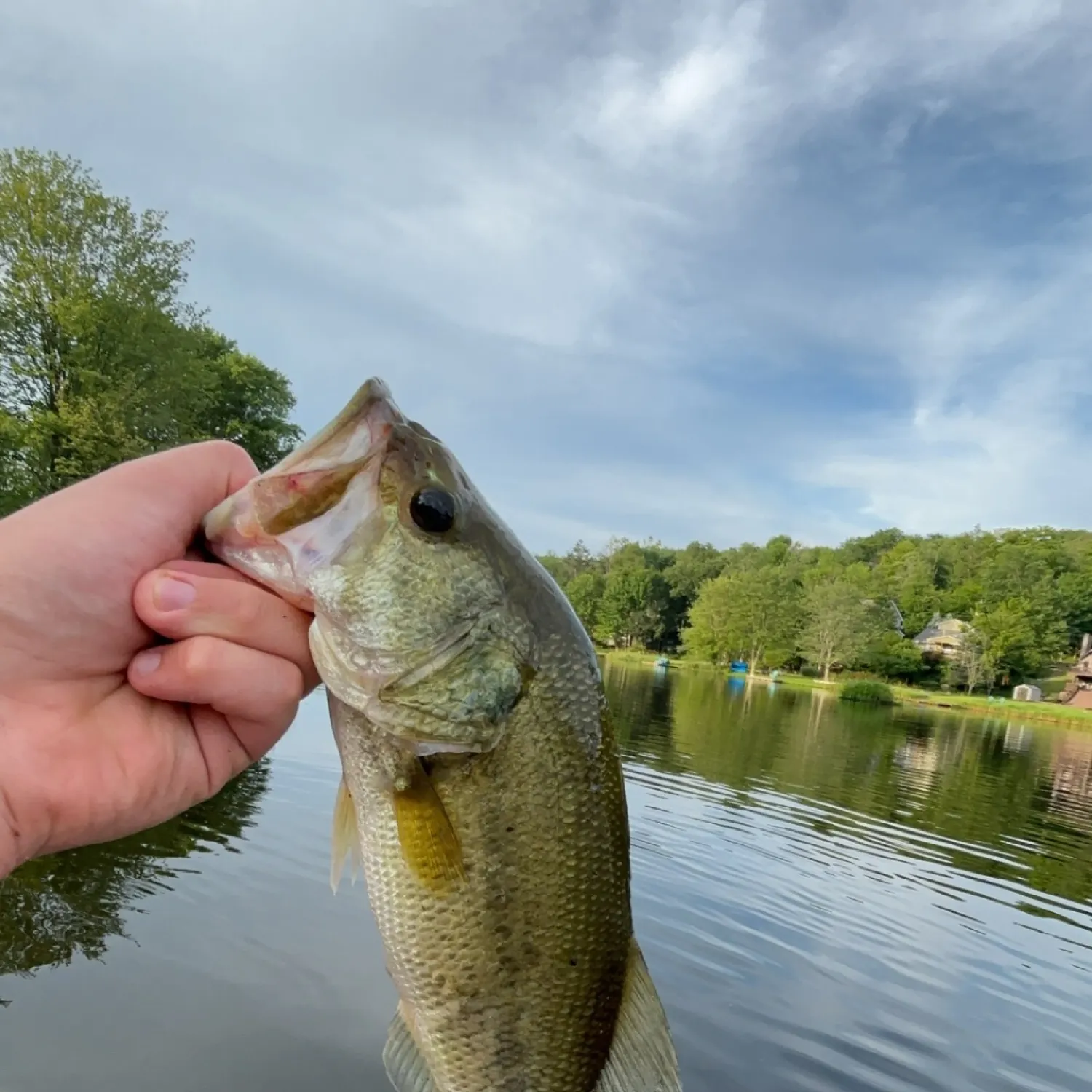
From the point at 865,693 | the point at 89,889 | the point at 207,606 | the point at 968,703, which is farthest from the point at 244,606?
the point at 968,703

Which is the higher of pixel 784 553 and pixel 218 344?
pixel 784 553

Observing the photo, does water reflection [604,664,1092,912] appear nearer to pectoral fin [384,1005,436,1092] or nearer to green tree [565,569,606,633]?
pectoral fin [384,1005,436,1092]

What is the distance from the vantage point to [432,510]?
2113 millimetres

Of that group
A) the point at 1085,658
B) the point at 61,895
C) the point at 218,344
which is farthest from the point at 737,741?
the point at 1085,658

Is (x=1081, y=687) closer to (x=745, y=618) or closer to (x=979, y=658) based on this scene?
(x=979, y=658)

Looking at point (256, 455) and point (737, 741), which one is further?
point (256, 455)

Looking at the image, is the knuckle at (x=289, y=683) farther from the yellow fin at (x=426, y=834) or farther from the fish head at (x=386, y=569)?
the yellow fin at (x=426, y=834)

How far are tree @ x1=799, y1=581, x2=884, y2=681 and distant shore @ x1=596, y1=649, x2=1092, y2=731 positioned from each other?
293 cm

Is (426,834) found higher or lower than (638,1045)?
higher

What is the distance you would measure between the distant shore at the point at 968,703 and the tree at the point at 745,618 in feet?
11.8

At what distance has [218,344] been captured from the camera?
44.6 m

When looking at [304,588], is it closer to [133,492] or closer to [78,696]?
[133,492]

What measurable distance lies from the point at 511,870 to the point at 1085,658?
96385 mm

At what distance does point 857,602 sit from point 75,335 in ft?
241
